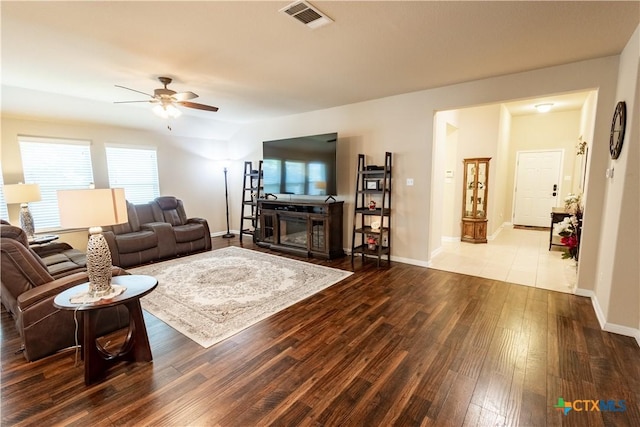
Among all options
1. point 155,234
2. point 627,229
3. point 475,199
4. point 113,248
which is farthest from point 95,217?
point 475,199

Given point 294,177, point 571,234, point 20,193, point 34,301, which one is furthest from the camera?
point 294,177

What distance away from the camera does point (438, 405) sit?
5.65 ft

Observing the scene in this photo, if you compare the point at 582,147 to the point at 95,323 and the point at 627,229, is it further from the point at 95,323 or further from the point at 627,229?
the point at 95,323

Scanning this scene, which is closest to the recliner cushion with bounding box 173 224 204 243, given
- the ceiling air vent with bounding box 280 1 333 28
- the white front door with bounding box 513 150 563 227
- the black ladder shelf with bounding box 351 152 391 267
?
the black ladder shelf with bounding box 351 152 391 267

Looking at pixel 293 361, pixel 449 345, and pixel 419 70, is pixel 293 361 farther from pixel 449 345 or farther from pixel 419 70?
pixel 419 70

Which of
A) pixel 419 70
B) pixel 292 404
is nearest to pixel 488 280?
pixel 419 70

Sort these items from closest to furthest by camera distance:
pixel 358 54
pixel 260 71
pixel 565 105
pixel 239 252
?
pixel 358 54 → pixel 260 71 → pixel 239 252 → pixel 565 105

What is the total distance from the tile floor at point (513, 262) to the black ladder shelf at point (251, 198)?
140 inches

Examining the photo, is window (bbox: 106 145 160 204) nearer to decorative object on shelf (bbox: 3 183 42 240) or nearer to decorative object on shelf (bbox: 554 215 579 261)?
decorative object on shelf (bbox: 3 183 42 240)

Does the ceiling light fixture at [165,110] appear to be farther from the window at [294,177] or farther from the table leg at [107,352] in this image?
the table leg at [107,352]

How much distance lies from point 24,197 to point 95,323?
310 cm

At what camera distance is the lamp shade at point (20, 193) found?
365cm

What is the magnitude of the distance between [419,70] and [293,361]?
3.29 meters

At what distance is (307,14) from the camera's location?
7.06 ft
